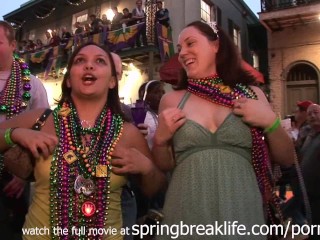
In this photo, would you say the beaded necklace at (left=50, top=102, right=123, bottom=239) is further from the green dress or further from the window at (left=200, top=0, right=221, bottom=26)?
the window at (left=200, top=0, right=221, bottom=26)

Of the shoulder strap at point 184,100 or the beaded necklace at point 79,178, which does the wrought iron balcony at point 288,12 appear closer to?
the shoulder strap at point 184,100

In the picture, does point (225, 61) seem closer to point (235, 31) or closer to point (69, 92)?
point (69, 92)

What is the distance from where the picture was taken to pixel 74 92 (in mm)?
2303

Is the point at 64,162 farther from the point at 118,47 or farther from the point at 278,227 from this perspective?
the point at 118,47

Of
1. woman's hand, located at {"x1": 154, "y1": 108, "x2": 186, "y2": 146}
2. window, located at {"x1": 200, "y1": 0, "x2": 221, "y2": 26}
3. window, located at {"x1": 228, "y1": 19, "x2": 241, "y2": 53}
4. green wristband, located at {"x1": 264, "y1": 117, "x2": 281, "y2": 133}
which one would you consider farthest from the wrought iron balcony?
woman's hand, located at {"x1": 154, "y1": 108, "x2": 186, "y2": 146}

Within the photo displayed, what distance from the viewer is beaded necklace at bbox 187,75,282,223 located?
Answer: 2.10m

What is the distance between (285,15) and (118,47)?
6.62 m

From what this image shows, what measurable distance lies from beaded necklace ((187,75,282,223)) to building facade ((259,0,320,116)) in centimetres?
1381

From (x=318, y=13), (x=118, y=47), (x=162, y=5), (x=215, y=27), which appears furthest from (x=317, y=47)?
(x=215, y=27)

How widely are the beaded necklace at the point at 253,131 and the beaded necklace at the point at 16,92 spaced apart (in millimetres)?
1563

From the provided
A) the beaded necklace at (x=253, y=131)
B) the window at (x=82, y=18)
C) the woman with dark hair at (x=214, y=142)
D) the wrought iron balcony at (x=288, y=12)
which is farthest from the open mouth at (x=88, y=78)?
the window at (x=82, y=18)

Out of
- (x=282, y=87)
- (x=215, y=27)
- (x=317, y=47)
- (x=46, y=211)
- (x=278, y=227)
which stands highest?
(x=317, y=47)

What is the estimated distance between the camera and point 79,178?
2080 mm

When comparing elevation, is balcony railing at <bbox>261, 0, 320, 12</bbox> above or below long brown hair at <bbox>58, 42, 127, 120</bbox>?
above
